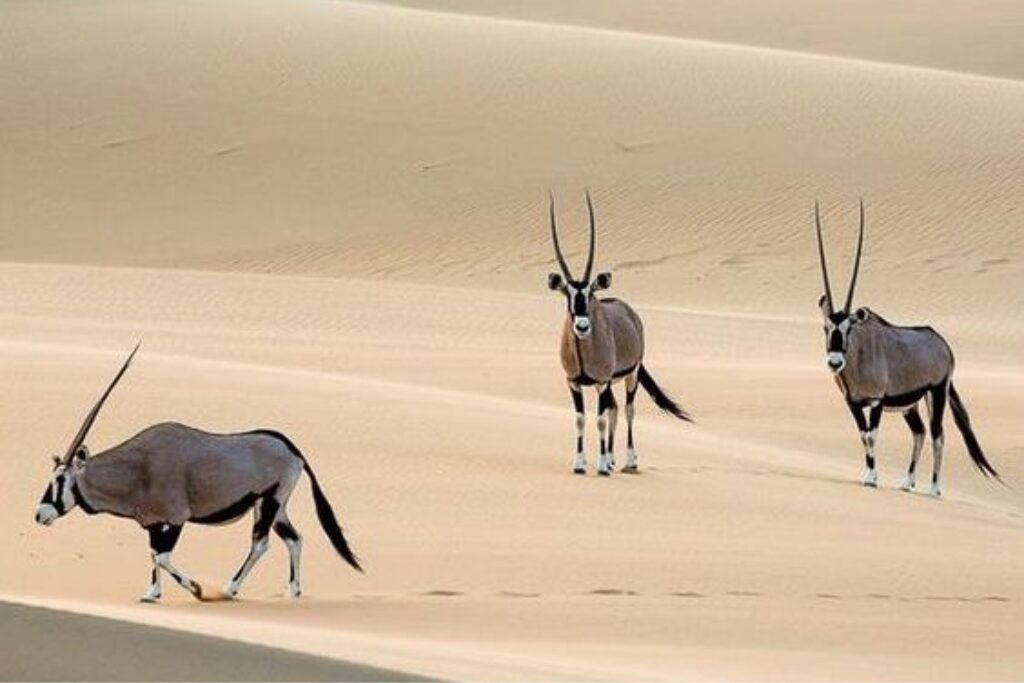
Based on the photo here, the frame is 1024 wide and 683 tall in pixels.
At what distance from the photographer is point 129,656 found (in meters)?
7.83

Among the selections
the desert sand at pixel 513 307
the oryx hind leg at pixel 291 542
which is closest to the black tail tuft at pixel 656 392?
the desert sand at pixel 513 307

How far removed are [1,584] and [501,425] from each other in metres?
6.18

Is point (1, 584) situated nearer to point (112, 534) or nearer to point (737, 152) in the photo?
point (112, 534)

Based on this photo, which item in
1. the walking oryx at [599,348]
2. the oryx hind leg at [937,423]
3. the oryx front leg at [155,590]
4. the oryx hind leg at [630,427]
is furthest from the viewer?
the oryx hind leg at [937,423]

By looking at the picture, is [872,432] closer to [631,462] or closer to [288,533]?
[631,462]

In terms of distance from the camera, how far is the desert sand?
11.9 m

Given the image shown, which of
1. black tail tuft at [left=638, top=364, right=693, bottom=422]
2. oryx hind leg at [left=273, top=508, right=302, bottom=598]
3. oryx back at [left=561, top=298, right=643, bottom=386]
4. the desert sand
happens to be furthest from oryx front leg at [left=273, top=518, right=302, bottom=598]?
black tail tuft at [left=638, top=364, right=693, bottom=422]

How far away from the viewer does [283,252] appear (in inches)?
1642

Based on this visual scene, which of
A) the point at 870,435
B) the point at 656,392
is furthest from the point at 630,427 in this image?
the point at 870,435

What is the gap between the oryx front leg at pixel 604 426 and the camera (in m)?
16.0

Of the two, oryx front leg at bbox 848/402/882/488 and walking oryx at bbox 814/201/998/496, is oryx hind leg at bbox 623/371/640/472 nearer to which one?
walking oryx at bbox 814/201/998/496

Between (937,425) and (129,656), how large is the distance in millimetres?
10474

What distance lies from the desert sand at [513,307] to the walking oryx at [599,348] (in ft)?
1.21

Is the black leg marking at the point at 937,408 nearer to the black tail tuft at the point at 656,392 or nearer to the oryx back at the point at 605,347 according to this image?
the black tail tuft at the point at 656,392
